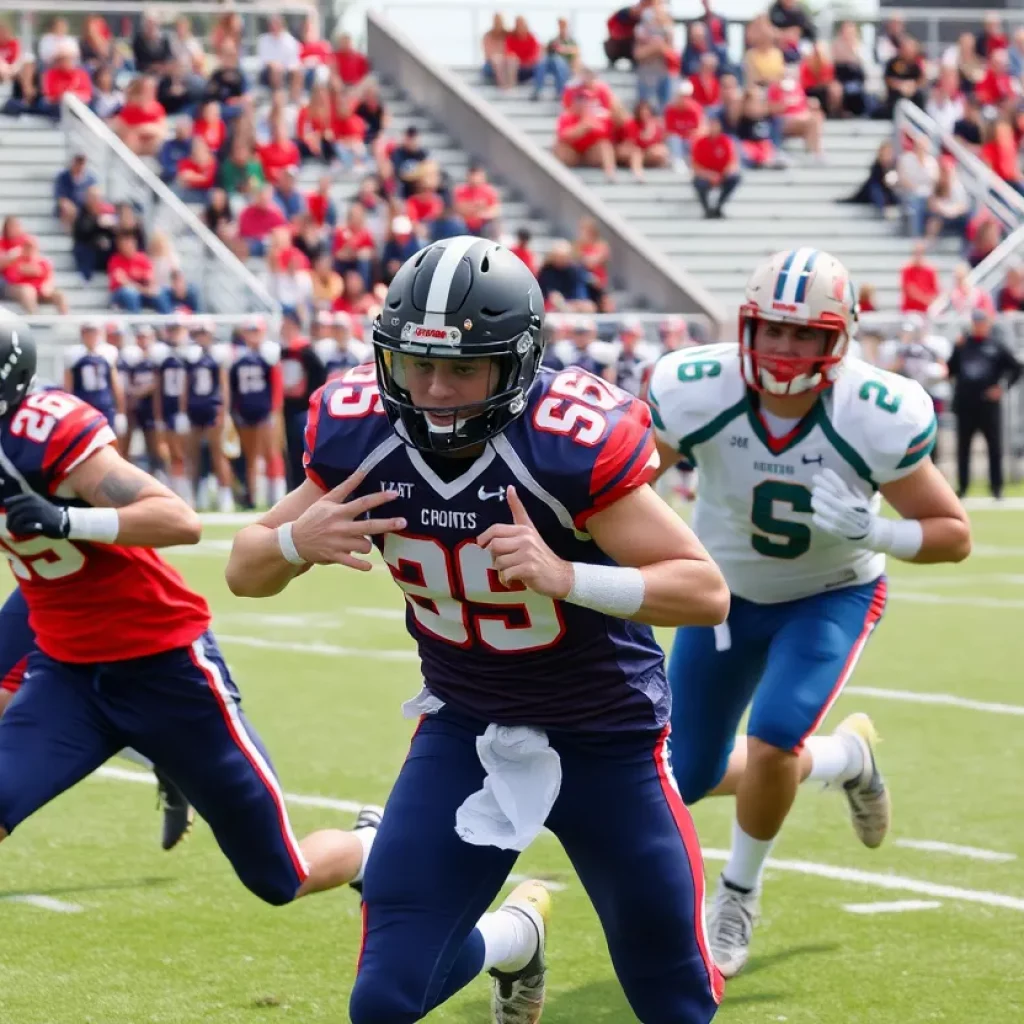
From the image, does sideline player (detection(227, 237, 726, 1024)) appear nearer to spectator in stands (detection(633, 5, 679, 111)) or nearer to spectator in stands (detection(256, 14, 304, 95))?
spectator in stands (detection(256, 14, 304, 95))

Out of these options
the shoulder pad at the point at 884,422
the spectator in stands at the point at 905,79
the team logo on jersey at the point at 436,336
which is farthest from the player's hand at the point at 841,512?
the spectator in stands at the point at 905,79

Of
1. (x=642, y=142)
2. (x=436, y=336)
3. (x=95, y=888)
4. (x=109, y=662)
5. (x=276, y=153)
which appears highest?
(x=436, y=336)

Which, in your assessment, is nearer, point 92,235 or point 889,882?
point 889,882

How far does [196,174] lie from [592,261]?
12.7 feet

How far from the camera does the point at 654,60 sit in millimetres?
22953

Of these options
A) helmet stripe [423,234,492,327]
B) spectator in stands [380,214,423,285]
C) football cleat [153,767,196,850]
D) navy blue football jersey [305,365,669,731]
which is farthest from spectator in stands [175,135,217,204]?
helmet stripe [423,234,492,327]

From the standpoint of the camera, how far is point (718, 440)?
5168mm

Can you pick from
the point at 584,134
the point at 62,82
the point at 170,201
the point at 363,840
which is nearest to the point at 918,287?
the point at 584,134

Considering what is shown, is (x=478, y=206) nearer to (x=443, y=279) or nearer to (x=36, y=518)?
(x=36, y=518)

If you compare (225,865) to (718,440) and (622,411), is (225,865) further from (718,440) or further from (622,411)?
(622,411)

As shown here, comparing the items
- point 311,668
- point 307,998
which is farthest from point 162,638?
point 311,668

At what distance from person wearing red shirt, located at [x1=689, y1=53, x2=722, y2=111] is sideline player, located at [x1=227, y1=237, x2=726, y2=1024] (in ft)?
65.7

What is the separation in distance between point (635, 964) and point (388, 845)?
48 cm

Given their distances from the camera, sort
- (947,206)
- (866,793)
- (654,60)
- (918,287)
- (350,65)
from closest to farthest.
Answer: (866,793) → (918,287) → (350,65) → (947,206) → (654,60)
